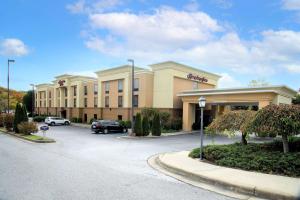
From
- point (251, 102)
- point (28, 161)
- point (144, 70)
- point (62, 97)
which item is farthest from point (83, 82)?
point (28, 161)

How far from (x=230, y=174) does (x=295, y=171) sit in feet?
6.88

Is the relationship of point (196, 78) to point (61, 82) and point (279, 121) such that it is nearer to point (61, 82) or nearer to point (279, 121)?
point (279, 121)

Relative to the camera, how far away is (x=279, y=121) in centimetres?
1020

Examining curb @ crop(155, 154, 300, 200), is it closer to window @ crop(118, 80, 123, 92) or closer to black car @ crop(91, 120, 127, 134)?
black car @ crop(91, 120, 127, 134)

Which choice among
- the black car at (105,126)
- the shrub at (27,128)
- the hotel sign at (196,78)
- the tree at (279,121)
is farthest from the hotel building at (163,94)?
the tree at (279,121)

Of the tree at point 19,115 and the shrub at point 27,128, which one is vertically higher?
the tree at point 19,115

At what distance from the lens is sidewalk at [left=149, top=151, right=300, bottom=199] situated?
7.43 m

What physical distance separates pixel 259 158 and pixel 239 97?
18.6 metres

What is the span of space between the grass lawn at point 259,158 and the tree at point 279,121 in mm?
874

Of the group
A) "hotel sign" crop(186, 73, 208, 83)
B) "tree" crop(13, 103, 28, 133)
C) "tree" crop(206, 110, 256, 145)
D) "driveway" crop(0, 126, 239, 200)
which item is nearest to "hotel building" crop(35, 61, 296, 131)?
"hotel sign" crop(186, 73, 208, 83)

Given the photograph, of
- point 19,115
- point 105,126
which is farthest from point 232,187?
point 19,115

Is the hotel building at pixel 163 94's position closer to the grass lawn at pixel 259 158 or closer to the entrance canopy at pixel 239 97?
Answer: the entrance canopy at pixel 239 97

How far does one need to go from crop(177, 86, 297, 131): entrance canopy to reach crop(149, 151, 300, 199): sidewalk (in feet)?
54.7

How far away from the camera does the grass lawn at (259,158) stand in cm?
934
